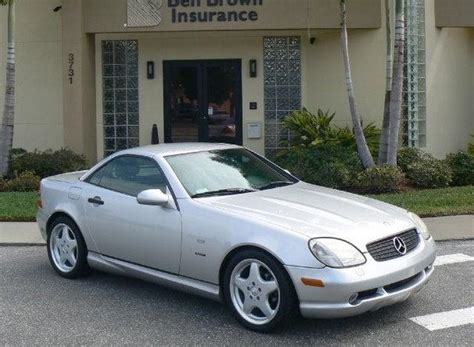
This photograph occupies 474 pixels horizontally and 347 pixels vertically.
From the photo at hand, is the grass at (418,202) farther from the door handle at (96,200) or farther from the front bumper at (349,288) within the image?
the front bumper at (349,288)

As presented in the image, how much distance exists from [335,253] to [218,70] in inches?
456

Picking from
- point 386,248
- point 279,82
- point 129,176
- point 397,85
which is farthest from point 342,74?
point 386,248

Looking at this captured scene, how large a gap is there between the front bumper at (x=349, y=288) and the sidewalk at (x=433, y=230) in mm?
3876

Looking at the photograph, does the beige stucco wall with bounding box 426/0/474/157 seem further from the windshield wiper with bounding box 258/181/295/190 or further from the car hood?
the car hood

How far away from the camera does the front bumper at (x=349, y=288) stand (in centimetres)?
468

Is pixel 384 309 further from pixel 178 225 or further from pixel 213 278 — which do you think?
pixel 178 225

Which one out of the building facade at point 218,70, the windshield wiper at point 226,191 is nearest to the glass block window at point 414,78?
the building facade at point 218,70

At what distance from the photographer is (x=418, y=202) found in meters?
10.7

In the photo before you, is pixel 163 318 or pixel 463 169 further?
pixel 463 169

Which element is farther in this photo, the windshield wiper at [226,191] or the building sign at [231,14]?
the building sign at [231,14]

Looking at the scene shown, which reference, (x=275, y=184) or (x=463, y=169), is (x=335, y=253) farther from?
(x=463, y=169)

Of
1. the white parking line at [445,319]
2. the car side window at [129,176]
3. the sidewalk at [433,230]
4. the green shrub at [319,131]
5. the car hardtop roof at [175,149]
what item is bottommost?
the white parking line at [445,319]

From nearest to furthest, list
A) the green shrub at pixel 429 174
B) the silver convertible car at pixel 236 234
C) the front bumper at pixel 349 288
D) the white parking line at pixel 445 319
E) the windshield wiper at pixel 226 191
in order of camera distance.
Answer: the front bumper at pixel 349 288
the silver convertible car at pixel 236 234
the white parking line at pixel 445 319
the windshield wiper at pixel 226 191
the green shrub at pixel 429 174

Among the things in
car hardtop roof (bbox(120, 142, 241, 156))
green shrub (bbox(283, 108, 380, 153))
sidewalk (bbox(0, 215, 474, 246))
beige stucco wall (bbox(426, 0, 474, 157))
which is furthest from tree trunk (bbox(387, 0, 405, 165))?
car hardtop roof (bbox(120, 142, 241, 156))
